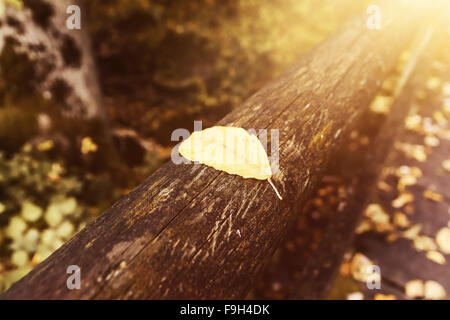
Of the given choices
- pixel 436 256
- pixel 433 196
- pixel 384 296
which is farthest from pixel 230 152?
pixel 433 196

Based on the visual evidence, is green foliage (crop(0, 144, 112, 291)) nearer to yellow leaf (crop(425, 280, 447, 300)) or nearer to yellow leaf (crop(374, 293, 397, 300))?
yellow leaf (crop(374, 293, 397, 300))

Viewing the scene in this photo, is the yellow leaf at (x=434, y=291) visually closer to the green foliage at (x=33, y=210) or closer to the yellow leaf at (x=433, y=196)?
the yellow leaf at (x=433, y=196)

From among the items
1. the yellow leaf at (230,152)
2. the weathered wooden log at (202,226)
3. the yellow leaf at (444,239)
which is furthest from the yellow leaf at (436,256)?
the yellow leaf at (230,152)

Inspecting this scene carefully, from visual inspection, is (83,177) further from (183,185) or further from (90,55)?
(183,185)

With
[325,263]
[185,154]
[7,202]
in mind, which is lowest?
[325,263]
